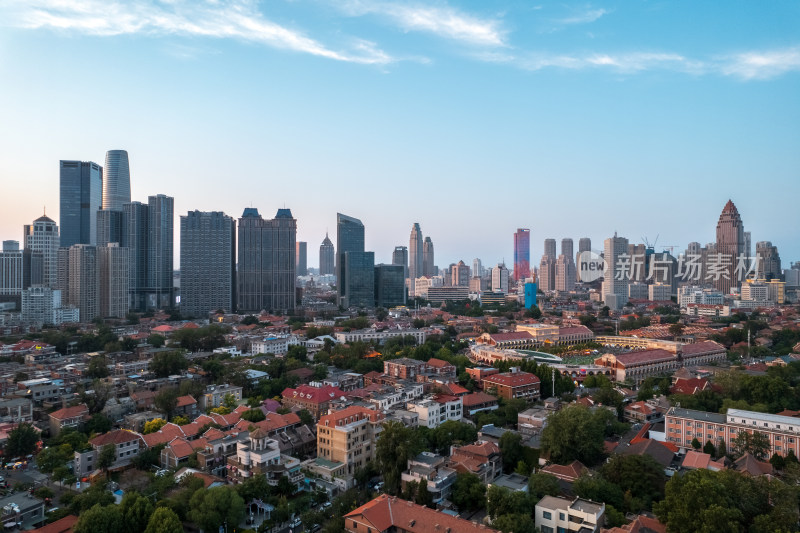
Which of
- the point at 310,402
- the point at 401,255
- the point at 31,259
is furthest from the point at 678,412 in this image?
the point at 401,255

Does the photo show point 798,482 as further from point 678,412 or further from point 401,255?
point 401,255

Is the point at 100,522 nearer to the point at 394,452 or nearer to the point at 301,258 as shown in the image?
the point at 394,452

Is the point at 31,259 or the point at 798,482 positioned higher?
the point at 31,259

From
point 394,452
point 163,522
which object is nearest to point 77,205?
point 394,452

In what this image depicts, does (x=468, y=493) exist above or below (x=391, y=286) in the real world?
below

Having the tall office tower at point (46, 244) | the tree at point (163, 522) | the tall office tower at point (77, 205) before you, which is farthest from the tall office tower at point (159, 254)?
the tree at point (163, 522)

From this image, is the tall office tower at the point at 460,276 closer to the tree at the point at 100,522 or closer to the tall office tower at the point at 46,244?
the tall office tower at the point at 46,244

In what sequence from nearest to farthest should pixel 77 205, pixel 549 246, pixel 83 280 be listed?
pixel 83 280 < pixel 77 205 < pixel 549 246
